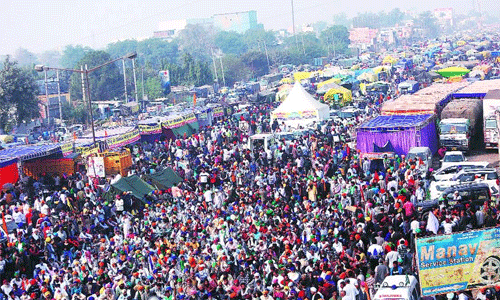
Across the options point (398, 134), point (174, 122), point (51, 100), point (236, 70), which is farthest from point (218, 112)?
point (236, 70)

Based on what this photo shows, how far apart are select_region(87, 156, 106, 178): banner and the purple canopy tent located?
927 centimetres

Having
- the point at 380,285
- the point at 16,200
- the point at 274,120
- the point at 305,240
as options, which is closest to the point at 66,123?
the point at 274,120

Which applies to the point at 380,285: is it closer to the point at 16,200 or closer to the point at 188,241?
the point at 188,241

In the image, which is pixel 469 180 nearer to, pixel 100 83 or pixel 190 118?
pixel 190 118

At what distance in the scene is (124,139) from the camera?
33.4m

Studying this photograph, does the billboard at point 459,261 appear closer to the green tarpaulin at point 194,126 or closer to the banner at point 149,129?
the banner at point 149,129

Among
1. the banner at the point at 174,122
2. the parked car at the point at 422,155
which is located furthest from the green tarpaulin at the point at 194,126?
the parked car at the point at 422,155

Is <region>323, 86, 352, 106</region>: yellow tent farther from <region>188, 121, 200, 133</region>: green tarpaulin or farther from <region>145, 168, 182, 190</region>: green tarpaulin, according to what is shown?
<region>145, 168, 182, 190</region>: green tarpaulin

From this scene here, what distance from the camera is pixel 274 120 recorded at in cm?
3675

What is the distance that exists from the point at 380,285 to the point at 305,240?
4248 mm

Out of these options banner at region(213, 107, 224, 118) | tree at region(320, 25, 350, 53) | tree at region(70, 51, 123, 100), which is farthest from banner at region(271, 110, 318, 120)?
tree at region(320, 25, 350, 53)

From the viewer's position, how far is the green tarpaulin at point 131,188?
24.2 meters

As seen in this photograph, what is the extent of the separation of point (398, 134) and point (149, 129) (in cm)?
1371

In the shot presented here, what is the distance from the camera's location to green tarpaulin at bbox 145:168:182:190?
85.2 feet
